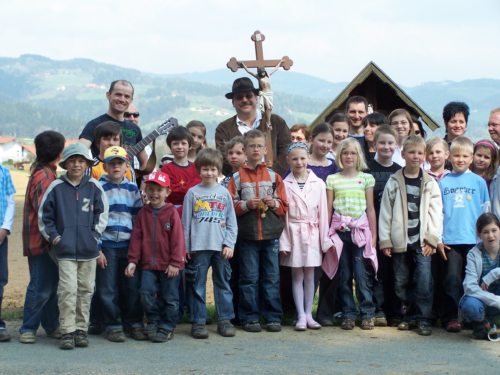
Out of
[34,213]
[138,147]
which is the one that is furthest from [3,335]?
[138,147]

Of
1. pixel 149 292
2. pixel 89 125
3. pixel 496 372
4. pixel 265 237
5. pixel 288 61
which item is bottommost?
pixel 496 372

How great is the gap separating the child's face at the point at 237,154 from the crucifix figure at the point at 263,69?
0.45 meters

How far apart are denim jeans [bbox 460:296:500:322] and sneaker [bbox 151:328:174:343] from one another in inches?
99.7

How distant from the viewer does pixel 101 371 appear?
5727 millimetres

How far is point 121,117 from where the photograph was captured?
7.85 meters

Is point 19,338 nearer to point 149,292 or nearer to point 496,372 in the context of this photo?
point 149,292

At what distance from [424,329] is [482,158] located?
1822 millimetres

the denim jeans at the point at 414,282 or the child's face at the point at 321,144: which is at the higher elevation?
the child's face at the point at 321,144

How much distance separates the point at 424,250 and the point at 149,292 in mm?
2483

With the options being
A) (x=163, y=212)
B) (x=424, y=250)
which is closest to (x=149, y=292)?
(x=163, y=212)

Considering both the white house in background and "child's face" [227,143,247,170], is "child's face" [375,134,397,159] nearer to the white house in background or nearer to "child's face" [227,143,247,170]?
"child's face" [227,143,247,170]

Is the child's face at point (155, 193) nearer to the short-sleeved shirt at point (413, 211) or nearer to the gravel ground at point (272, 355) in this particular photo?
the gravel ground at point (272, 355)

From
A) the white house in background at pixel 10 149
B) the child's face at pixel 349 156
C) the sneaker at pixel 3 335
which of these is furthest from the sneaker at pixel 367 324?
the white house in background at pixel 10 149

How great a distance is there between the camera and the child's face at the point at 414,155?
286 inches
